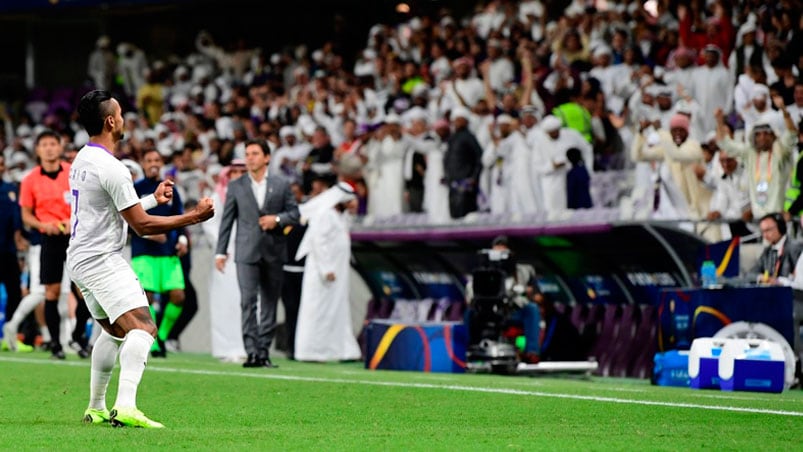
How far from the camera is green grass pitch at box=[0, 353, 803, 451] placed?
7328 mm

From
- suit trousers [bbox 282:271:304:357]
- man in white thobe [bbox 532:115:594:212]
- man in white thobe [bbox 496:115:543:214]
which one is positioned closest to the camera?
suit trousers [bbox 282:271:304:357]

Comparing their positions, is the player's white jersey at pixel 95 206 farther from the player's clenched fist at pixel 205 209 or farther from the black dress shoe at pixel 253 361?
the black dress shoe at pixel 253 361

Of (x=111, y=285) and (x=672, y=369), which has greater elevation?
(x=111, y=285)

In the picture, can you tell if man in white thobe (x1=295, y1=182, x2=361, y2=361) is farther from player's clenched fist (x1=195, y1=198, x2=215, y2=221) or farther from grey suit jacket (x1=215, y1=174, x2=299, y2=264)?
player's clenched fist (x1=195, y1=198, x2=215, y2=221)

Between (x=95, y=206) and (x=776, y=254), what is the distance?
7.21 metres

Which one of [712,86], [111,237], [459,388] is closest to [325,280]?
[712,86]

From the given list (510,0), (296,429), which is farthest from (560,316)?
(510,0)

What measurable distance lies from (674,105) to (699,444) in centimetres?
1208

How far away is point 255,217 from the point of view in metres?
14.5

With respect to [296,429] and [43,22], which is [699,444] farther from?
[43,22]

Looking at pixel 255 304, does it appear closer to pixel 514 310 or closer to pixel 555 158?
pixel 514 310

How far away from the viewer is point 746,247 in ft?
46.4

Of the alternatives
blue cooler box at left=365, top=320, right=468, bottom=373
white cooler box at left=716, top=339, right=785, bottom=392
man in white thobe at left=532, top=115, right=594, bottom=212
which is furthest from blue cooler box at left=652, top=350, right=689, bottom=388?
man in white thobe at left=532, top=115, right=594, bottom=212

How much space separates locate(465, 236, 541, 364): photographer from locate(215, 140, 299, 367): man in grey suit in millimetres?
1956
